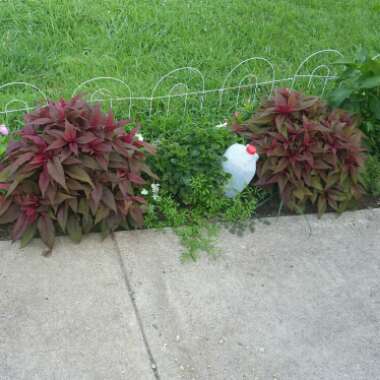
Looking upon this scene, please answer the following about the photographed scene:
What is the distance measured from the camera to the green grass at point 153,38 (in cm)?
480

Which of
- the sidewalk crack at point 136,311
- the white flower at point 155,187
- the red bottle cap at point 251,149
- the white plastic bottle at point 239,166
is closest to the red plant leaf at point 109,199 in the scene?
the sidewalk crack at point 136,311

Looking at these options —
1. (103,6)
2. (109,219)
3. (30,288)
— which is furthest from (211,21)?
(30,288)

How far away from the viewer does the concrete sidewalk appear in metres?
2.79

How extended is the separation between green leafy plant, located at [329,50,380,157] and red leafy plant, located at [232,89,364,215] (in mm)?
264

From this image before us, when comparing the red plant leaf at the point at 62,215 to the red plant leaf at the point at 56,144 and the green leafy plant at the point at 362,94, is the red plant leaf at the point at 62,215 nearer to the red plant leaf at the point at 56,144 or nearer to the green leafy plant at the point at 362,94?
the red plant leaf at the point at 56,144

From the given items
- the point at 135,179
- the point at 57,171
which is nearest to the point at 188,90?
the point at 135,179

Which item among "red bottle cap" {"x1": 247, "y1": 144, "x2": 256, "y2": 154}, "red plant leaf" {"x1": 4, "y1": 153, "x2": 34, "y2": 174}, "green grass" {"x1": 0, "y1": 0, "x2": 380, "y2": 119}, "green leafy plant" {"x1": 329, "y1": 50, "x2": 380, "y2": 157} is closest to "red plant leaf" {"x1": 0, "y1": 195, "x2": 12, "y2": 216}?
"red plant leaf" {"x1": 4, "y1": 153, "x2": 34, "y2": 174}

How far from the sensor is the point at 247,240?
3576 mm

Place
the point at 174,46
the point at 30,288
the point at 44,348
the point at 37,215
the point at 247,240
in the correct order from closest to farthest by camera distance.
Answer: the point at 44,348 < the point at 30,288 < the point at 37,215 < the point at 247,240 < the point at 174,46

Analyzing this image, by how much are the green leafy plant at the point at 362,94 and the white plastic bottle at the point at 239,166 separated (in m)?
0.87

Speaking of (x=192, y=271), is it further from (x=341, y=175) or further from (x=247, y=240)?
(x=341, y=175)

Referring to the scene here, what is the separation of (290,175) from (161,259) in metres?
1.01

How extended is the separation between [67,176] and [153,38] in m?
2.46

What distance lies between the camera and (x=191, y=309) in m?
3.08
